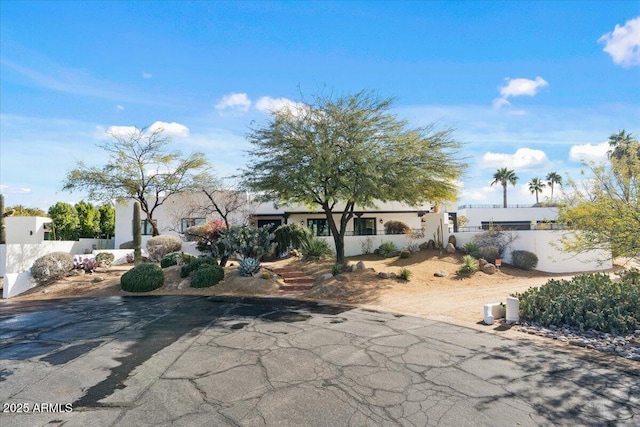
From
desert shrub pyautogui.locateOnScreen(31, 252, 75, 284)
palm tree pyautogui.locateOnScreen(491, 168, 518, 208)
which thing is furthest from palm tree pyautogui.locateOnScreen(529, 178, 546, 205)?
desert shrub pyautogui.locateOnScreen(31, 252, 75, 284)

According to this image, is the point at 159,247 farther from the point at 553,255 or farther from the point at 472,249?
the point at 553,255

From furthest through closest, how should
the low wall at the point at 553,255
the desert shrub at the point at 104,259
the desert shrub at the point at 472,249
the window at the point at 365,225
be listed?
the window at the point at 365,225 → the desert shrub at the point at 104,259 → the desert shrub at the point at 472,249 → the low wall at the point at 553,255

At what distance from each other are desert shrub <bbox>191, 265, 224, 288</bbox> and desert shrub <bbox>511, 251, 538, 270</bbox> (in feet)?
47.9

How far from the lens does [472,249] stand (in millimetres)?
20656

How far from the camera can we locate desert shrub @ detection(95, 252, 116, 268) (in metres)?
22.0

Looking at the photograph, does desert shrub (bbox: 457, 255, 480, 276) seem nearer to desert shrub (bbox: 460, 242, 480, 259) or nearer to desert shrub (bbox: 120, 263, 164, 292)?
desert shrub (bbox: 460, 242, 480, 259)

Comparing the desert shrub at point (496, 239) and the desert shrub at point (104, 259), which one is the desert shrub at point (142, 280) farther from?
the desert shrub at point (496, 239)

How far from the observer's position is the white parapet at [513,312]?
396 inches

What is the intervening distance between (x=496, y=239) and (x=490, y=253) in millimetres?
1325

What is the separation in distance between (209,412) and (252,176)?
13654mm

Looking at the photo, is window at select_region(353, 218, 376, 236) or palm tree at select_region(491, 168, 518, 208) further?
palm tree at select_region(491, 168, 518, 208)

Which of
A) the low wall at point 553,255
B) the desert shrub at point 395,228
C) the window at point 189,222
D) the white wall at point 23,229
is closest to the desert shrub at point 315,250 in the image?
the desert shrub at point 395,228

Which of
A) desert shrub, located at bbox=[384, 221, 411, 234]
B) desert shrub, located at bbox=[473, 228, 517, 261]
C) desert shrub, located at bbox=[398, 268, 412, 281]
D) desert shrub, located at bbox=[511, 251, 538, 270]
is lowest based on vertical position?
desert shrub, located at bbox=[398, 268, 412, 281]

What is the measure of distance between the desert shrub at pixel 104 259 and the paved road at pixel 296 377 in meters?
12.7
